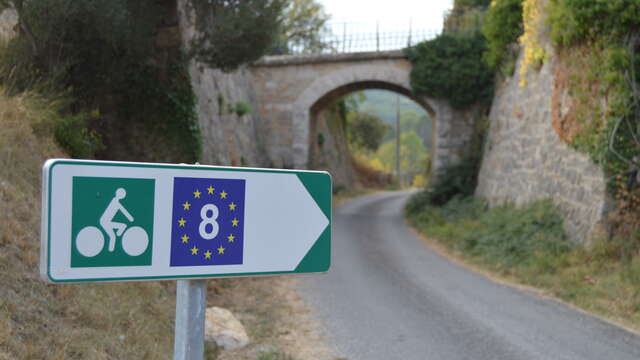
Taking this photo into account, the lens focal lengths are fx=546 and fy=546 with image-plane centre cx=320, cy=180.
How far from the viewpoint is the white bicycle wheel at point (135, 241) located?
1417mm

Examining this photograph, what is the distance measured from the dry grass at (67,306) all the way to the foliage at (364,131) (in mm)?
33042

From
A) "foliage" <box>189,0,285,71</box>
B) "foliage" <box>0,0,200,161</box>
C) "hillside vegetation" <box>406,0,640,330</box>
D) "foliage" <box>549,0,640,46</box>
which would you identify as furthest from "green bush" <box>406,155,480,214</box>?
"foliage" <box>189,0,285,71</box>

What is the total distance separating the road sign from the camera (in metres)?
1.34

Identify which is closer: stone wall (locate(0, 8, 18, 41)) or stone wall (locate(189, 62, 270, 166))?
stone wall (locate(0, 8, 18, 41))

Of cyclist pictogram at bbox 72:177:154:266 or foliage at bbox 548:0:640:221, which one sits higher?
foliage at bbox 548:0:640:221

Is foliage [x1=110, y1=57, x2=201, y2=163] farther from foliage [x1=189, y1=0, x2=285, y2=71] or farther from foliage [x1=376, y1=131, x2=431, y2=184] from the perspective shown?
foliage [x1=376, y1=131, x2=431, y2=184]

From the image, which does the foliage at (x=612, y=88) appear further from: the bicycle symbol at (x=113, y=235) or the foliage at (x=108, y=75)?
the bicycle symbol at (x=113, y=235)

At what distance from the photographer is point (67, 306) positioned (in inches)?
165

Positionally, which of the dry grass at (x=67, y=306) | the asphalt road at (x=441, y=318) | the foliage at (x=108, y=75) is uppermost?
the foliage at (x=108, y=75)

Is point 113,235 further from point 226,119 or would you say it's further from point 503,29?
point 226,119

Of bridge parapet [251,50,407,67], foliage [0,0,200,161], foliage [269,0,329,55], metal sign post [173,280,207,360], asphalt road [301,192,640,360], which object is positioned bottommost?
asphalt road [301,192,640,360]

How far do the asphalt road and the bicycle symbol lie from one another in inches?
162

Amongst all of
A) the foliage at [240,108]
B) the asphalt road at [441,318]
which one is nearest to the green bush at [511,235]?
the asphalt road at [441,318]

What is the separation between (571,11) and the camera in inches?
360
